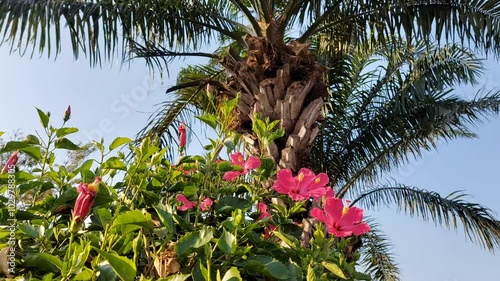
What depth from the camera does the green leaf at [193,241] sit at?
2.61ft

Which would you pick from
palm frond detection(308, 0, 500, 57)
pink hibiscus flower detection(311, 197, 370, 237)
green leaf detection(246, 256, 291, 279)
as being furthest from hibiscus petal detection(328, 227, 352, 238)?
palm frond detection(308, 0, 500, 57)

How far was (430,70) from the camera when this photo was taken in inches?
240

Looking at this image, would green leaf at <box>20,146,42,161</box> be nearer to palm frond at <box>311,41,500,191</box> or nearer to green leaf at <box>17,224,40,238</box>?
green leaf at <box>17,224,40,238</box>

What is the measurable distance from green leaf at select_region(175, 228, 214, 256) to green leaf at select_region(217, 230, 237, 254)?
23mm

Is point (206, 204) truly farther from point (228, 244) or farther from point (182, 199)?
point (228, 244)

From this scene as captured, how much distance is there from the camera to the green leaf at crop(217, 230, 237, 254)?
81 centimetres

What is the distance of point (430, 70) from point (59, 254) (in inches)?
234

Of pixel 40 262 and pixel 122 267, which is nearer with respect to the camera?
pixel 122 267

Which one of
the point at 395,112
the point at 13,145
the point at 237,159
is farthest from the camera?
the point at 395,112

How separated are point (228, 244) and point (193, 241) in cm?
6

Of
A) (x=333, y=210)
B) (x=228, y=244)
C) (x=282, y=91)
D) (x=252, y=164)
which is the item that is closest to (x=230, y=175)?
(x=252, y=164)

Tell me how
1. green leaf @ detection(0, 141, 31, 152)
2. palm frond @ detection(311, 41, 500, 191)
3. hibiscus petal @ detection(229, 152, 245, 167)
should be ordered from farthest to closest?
palm frond @ detection(311, 41, 500, 191) → hibiscus petal @ detection(229, 152, 245, 167) → green leaf @ detection(0, 141, 31, 152)

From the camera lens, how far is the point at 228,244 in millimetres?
815

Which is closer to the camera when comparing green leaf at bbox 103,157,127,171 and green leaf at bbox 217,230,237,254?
green leaf at bbox 217,230,237,254
